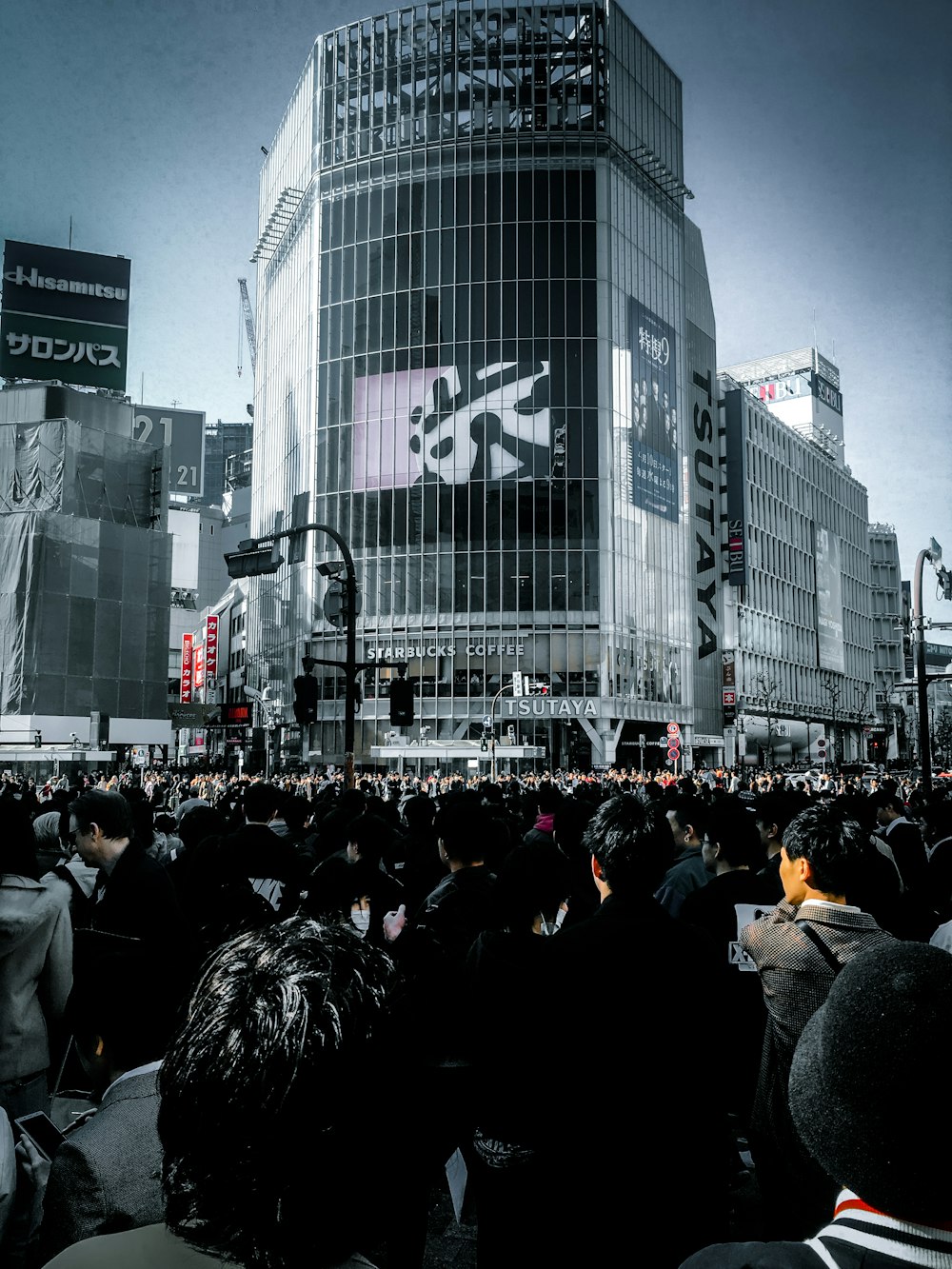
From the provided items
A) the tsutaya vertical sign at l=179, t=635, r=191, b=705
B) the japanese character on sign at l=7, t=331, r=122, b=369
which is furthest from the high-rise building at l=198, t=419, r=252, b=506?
the japanese character on sign at l=7, t=331, r=122, b=369

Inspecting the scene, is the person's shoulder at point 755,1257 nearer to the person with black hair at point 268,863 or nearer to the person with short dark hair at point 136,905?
the person with short dark hair at point 136,905

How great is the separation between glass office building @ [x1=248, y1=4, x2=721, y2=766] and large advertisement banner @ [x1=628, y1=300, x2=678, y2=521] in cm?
18

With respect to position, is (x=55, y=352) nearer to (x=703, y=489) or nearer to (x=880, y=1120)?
(x=703, y=489)

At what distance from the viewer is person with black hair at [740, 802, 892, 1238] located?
12.2 feet

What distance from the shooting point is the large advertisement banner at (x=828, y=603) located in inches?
4286

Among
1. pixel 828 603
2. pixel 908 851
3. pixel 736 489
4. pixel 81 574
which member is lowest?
pixel 908 851

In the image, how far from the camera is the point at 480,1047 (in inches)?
142

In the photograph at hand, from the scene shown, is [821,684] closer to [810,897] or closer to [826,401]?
[826,401]

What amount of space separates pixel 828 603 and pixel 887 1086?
117 meters

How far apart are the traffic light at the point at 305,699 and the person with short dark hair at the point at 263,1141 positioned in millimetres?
14100

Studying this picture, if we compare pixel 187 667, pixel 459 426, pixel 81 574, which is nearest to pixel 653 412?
pixel 459 426

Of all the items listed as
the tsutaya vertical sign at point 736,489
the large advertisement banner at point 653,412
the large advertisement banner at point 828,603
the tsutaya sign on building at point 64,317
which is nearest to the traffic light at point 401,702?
the large advertisement banner at point 653,412

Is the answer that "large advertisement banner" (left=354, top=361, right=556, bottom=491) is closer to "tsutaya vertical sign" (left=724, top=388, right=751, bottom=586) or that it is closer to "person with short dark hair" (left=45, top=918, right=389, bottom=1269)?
"tsutaya vertical sign" (left=724, top=388, right=751, bottom=586)

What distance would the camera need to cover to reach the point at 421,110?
67.0 metres
